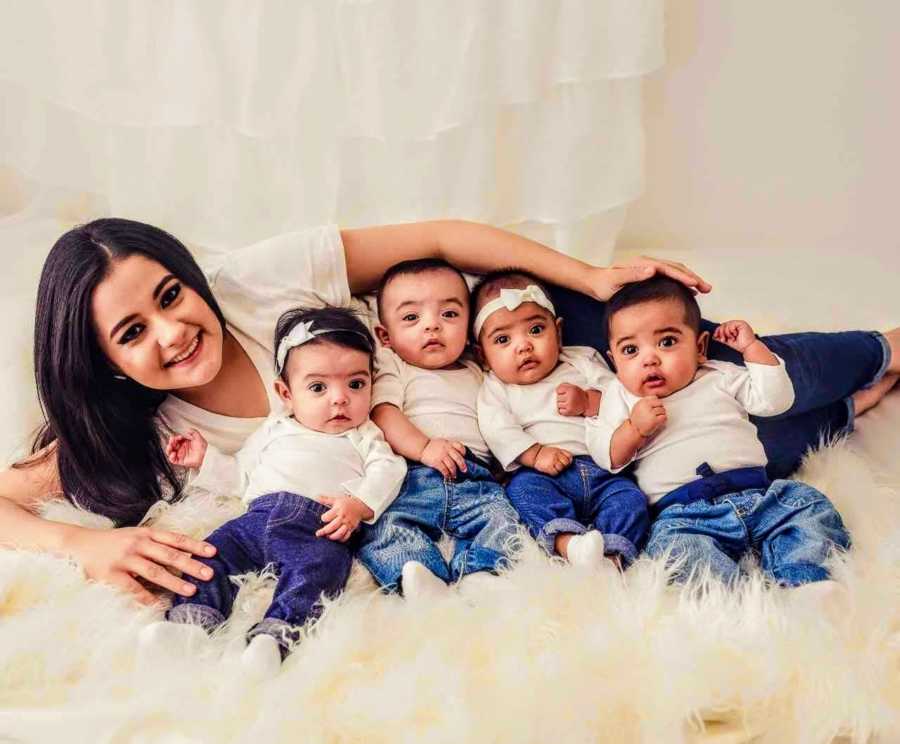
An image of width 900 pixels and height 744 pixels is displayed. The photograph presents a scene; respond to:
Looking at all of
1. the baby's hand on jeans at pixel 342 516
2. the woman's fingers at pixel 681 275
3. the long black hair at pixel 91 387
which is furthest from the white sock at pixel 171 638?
the woman's fingers at pixel 681 275

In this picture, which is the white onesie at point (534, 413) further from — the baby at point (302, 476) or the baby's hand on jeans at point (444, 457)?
the baby at point (302, 476)

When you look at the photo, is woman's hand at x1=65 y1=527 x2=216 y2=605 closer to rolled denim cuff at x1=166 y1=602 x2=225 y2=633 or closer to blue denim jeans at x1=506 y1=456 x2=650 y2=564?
rolled denim cuff at x1=166 y1=602 x2=225 y2=633

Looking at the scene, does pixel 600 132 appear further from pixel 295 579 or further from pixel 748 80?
pixel 295 579

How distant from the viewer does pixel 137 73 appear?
5.97ft

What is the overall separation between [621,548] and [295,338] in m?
0.54

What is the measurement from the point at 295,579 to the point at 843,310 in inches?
44.9

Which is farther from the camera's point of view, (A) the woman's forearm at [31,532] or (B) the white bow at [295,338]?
(B) the white bow at [295,338]

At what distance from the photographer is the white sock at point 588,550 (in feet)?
3.69

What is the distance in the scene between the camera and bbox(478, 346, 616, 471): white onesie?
1.35 metres

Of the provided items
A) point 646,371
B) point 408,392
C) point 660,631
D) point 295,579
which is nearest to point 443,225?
point 408,392

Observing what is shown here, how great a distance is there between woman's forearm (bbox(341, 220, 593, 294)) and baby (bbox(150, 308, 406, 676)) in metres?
0.15

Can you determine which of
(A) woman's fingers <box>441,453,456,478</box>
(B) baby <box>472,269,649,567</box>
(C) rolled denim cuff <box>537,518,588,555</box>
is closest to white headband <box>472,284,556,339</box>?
(B) baby <box>472,269,649,567</box>

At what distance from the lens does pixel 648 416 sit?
125cm

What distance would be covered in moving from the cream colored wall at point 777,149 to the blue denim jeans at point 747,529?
62cm
